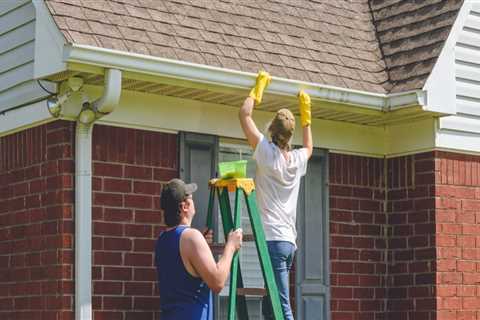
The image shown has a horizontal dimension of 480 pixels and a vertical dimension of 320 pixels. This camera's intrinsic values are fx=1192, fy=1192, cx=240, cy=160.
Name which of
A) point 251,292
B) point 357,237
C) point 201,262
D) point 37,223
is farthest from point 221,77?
point 201,262

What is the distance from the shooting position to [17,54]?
31.7ft

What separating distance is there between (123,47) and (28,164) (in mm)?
1327

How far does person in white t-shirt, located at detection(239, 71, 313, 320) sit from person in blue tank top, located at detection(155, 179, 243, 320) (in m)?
1.34

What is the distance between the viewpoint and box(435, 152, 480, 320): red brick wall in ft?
35.0

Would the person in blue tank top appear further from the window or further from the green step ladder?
the window

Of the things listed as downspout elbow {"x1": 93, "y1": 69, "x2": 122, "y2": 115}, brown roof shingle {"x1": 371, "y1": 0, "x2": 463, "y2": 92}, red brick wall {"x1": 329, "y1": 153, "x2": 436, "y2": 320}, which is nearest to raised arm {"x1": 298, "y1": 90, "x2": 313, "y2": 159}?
downspout elbow {"x1": 93, "y1": 69, "x2": 122, "y2": 115}

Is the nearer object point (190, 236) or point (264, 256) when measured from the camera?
point (190, 236)

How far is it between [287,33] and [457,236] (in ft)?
7.87

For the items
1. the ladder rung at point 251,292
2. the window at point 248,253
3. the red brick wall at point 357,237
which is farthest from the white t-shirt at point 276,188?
the red brick wall at point 357,237

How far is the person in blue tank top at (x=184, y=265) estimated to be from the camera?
6660mm

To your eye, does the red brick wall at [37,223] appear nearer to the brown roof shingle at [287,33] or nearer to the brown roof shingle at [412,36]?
the brown roof shingle at [287,33]

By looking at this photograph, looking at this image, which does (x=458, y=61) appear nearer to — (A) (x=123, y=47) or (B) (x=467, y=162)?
(B) (x=467, y=162)

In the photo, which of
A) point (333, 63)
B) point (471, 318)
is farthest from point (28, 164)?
point (471, 318)

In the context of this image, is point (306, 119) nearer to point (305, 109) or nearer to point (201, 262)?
point (305, 109)
